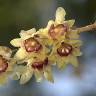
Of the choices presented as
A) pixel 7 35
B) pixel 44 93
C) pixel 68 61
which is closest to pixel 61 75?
pixel 44 93

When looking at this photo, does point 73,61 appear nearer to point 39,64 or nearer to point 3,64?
point 39,64

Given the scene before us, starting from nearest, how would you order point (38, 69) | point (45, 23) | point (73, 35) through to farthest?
1. point (73, 35)
2. point (38, 69)
3. point (45, 23)

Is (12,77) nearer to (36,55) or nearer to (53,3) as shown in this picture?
(36,55)

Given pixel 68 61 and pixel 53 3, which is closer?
pixel 68 61

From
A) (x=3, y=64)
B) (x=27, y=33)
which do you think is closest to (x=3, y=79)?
(x=3, y=64)

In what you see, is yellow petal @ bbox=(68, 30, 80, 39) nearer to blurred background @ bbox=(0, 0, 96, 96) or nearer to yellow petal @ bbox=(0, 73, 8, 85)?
yellow petal @ bbox=(0, 73, 8, 85)
